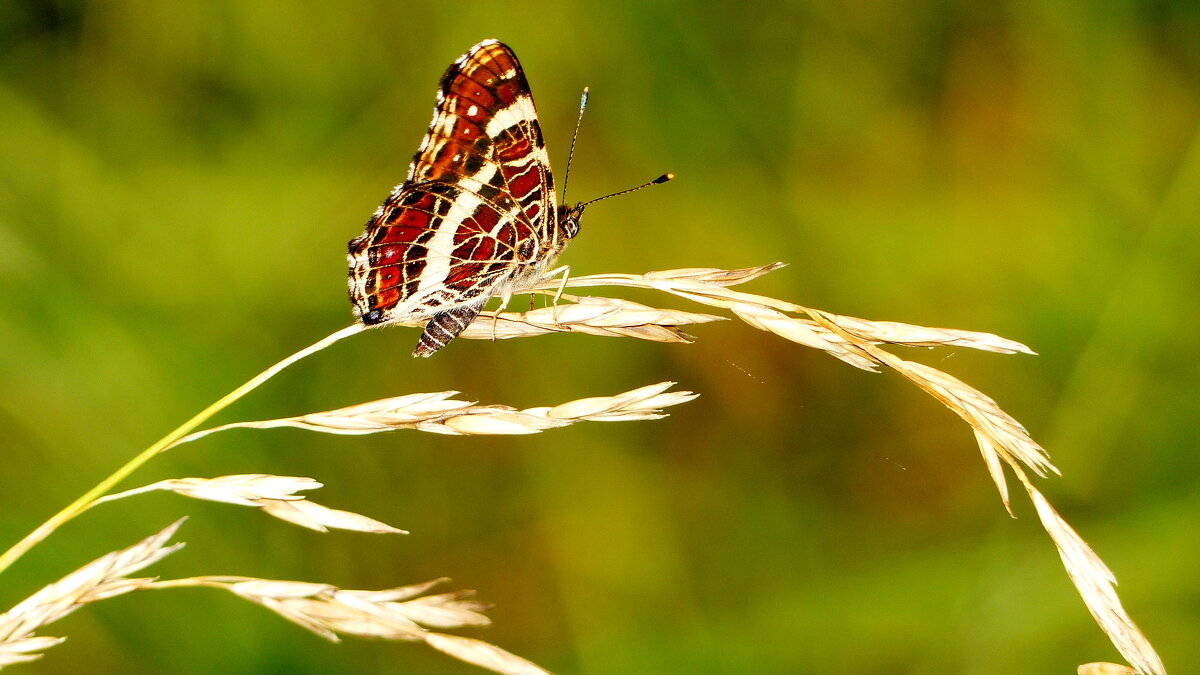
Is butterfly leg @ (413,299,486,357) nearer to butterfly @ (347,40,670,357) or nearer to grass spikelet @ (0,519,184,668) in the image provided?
butterfly @ (347,40,670,357)

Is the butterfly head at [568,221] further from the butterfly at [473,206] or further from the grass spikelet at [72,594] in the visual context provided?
the grass spikelet at [72,594]

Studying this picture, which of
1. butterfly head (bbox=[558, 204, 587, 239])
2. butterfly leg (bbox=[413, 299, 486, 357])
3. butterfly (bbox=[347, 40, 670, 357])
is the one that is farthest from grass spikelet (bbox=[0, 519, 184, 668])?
butterfly head (bbox=[558, 204, 587, 239])

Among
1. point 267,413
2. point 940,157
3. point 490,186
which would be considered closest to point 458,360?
point 267,413

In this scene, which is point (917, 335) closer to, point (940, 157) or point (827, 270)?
point (827, 270)

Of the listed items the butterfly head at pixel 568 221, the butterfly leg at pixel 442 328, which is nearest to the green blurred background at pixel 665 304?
the butterfly head at pixel 568 221

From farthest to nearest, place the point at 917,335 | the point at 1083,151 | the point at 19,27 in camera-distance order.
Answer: the point at 1083,151 → the point at 19,27 → the point at 917,335

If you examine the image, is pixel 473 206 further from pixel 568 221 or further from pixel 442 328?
pixel 442 328

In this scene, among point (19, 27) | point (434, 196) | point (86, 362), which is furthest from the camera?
point (19, 27)

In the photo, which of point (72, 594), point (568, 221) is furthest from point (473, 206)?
point (72, 594)
